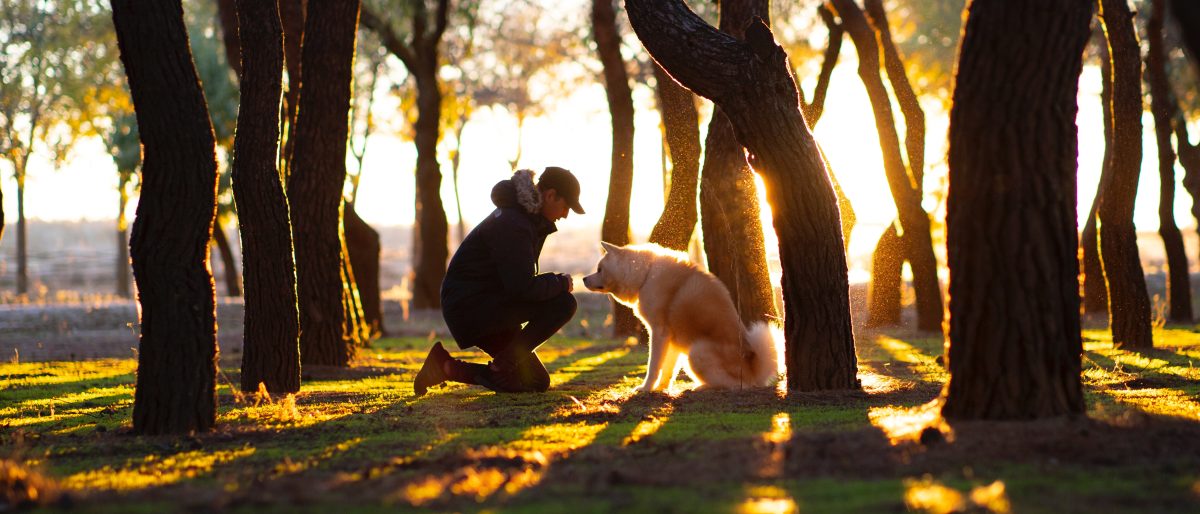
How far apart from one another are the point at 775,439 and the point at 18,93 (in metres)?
39.3

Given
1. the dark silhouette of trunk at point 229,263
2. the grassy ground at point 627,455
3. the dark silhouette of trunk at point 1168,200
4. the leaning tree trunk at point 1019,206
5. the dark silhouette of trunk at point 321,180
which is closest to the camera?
the grassy ground at point 627,455

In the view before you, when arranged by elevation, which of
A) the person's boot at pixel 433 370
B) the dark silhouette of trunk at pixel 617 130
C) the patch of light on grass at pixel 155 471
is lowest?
the patch of light on grass at pixel 155 471

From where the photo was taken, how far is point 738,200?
525 inches

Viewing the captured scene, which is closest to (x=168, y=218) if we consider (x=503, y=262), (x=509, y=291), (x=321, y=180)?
(x=503, y=262)

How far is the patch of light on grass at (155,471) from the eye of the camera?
634 centimetres

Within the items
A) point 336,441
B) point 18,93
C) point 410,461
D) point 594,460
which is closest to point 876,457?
point 594,460

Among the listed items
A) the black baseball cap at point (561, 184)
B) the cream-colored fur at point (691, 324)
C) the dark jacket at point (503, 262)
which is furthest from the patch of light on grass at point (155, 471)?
the cream-colored fur at point (691, 324)

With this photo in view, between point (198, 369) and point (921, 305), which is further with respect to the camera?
point (921, 305)

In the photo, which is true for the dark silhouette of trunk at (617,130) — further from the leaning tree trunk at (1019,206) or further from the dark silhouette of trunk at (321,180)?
the leaning tree trunk at (1019,206)

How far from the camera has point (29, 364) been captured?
17.4m

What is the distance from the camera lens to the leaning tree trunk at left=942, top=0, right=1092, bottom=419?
699cm

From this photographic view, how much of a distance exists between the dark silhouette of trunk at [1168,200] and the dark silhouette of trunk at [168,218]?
51.6 feet

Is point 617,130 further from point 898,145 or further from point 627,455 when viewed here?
point 627,455

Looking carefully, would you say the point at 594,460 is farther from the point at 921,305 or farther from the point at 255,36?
the point at 921,305
